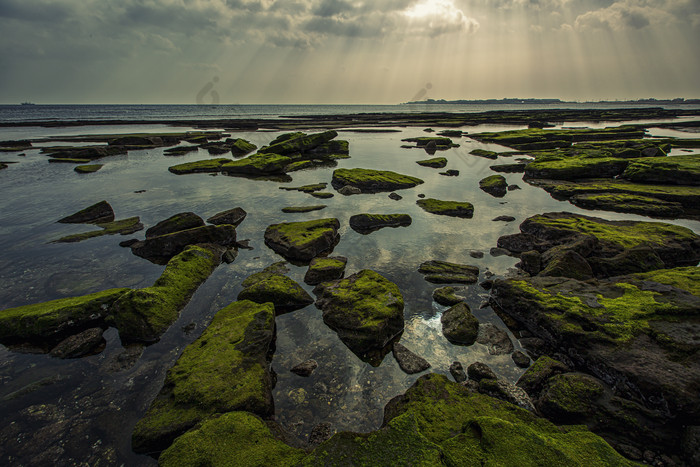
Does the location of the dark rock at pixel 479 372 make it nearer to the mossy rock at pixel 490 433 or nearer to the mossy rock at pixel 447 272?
the mossy rock at pixel 490 433

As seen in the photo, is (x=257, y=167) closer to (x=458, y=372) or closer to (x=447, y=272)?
(x=447, y=272)

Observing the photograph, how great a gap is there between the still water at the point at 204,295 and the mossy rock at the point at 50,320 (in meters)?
0.38

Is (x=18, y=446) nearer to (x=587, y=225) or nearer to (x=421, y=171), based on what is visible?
(x=587, y=225)

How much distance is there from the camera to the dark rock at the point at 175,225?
1113 centimetres


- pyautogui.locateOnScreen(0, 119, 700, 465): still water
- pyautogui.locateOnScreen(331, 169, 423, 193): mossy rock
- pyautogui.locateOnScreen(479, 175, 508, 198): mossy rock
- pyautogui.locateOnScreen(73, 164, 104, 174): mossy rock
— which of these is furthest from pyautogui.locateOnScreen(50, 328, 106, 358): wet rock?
pyautogui.locateOnScreen(73, 164, 104, 174): mossy rock

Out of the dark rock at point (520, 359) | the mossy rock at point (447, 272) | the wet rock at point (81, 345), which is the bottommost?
the wet rock at point (81, 345)

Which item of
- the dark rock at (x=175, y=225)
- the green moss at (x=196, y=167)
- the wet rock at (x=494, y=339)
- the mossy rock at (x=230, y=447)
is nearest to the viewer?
the mossy rock at (x=230, y=447)

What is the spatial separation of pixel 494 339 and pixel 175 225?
1140 cm

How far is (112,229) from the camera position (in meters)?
12.0

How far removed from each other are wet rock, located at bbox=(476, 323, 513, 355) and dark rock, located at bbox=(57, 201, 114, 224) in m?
15.8

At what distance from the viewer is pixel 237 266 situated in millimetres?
9336

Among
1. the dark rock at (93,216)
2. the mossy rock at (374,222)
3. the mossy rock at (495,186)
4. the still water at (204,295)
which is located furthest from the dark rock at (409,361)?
the dark rock at (93,216)

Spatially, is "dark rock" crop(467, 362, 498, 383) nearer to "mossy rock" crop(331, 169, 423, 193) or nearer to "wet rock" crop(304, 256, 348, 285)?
"wet rock" crop(304, 256, 348, 285)

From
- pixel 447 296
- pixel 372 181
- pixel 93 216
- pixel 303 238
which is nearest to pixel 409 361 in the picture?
pixel 447 296
